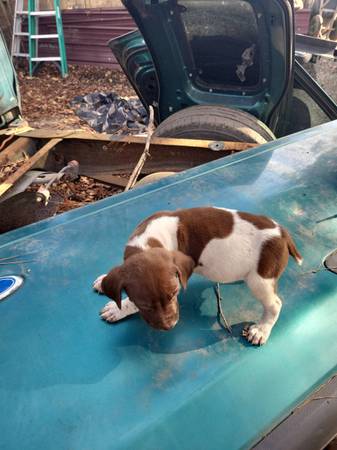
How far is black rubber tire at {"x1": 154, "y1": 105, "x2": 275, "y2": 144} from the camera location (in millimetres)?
3021

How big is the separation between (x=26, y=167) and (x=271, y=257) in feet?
7.13

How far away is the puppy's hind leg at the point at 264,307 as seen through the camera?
1.34 metres

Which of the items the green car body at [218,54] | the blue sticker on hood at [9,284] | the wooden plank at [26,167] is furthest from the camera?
the green car body at [218,54]

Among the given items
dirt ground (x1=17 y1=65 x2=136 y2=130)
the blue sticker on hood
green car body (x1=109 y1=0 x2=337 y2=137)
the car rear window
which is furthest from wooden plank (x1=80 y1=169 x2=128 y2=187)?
dirt ground (x1=17 y1=65 x2=136 y2=130)

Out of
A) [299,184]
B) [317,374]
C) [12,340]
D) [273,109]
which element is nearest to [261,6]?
[273,109]

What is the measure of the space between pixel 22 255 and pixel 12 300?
0.98 ft

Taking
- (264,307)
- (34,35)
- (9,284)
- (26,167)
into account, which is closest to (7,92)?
(26,167)

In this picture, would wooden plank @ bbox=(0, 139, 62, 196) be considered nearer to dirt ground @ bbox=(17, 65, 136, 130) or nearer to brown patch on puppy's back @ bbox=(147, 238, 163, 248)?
brown patch on puppy's back @ bbox=(147, 238, 163, 248)

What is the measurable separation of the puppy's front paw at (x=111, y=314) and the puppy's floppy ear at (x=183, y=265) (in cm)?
33

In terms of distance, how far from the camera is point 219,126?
10.1 ft

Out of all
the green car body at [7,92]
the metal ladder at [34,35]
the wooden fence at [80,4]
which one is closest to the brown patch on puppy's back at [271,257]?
the green car body at [7,92]

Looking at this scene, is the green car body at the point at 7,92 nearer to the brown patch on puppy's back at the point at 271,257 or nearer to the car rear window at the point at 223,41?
the car rear window at the point at 223,41

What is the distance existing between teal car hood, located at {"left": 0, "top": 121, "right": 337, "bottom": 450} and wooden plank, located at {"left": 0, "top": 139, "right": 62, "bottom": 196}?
0.82 m

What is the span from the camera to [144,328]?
141cm
